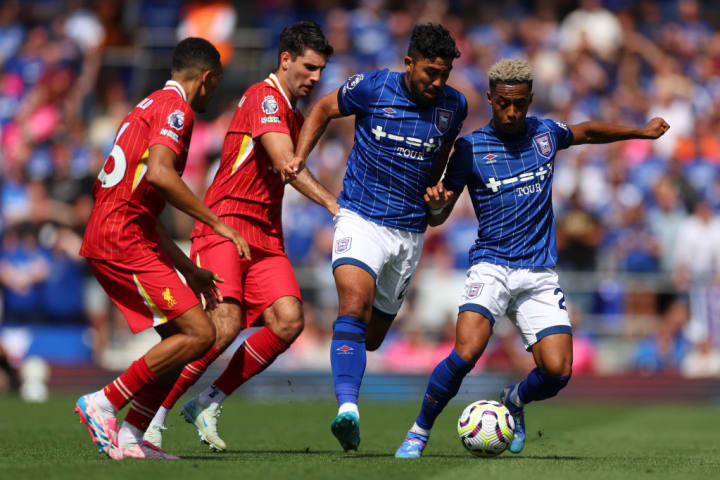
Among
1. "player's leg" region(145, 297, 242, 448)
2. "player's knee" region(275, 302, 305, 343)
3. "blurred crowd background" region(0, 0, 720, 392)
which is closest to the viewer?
"player's leg" region(145, 297, 242, 448)

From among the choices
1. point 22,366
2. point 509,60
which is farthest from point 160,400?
point 22,366

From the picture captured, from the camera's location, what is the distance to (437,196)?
7.49 metres

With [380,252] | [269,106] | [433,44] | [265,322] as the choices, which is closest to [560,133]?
[433,44]

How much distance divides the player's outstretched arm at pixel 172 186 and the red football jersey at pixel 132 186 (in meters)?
0.12

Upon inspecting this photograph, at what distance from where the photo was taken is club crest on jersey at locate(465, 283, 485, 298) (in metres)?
7.68

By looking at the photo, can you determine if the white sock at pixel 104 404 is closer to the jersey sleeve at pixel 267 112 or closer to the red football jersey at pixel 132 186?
the red football jersey at pixel 132 186

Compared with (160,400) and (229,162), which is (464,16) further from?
(160,400)

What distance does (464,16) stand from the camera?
22.0m

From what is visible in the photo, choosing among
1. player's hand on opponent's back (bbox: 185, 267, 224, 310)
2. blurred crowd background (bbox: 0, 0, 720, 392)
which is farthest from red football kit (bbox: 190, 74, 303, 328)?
blurred crowd background (bbox: 0, 0, 720, 392)

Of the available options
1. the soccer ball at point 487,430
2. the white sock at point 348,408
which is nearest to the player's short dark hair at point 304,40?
Answer: the white sock at point 348,408

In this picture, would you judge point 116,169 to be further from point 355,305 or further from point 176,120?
point 355,305

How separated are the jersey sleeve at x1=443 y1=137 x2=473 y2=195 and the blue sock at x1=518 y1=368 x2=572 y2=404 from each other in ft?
4.65

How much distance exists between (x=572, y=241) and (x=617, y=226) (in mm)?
1026

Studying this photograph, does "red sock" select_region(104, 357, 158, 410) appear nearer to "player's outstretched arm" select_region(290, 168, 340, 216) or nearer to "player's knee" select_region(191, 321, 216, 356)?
"player's knee" select_region(191, 321, 216, 356)
